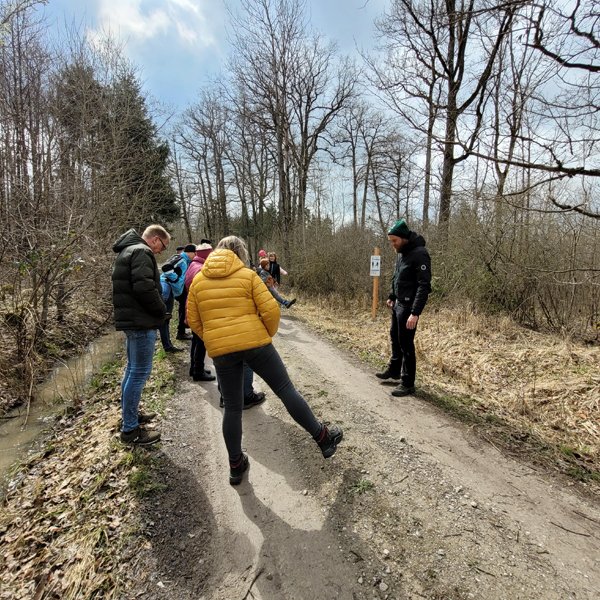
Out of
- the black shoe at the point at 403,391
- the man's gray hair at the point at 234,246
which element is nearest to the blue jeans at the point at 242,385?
the man's gray hair at the point at 234,246

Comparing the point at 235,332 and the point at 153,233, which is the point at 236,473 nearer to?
the point at 235,332

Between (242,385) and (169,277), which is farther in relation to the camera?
(169,277)

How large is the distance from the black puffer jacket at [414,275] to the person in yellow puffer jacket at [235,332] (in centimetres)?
212

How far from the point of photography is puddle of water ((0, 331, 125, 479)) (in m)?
4.02

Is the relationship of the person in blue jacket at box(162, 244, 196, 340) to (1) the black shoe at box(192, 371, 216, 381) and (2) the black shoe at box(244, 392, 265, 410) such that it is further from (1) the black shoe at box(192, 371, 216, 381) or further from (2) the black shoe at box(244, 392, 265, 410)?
(2) the black shoe at box(244, 392, 265, 410)

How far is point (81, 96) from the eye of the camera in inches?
382

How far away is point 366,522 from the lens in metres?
2.35

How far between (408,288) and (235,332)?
2618mm

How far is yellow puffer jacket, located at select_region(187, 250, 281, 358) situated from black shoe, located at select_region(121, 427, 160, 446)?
1.56 meters

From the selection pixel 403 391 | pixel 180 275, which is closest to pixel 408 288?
pixel 403 391

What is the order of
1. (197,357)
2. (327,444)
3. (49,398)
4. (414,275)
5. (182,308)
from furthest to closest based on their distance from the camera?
(182,308)
(49,398)
(197,357)
(414,275)
(327,444)

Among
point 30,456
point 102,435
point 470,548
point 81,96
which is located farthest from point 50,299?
point 470,548

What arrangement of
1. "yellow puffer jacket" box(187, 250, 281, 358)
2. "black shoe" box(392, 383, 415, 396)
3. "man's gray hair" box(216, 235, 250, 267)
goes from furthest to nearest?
"black shoe" box(392, 383, 415, 396), "man's gray hair" box(216, 235, 250, 267), "yellow puffer jacket" box(187, 250, 281, 358)

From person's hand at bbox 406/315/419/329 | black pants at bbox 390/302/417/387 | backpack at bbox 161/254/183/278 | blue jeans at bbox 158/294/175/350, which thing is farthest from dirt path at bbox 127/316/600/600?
backpack at bbox 161/254/183/278
